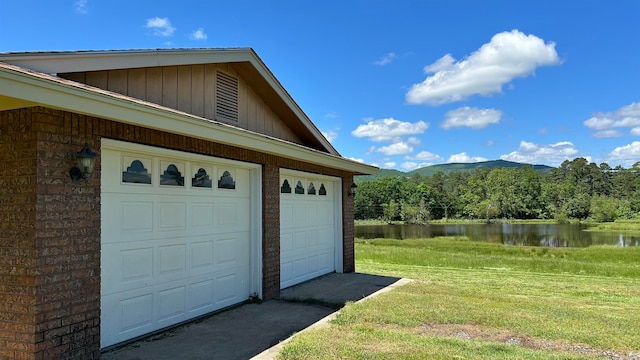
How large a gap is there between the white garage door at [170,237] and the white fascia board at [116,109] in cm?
58

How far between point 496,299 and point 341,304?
313cm

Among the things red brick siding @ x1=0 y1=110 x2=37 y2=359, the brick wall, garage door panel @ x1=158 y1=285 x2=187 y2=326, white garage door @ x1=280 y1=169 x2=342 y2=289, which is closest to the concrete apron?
white garage door @ x1=280 y1=169 x2=342 y2=289

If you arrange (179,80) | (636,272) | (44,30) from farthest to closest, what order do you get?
(636,272), (44,30), (179,80)

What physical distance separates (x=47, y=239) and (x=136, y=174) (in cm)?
156

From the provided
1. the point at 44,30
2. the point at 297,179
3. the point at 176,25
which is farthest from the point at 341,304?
the point at 44,30

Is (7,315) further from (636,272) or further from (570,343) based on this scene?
(636,272)

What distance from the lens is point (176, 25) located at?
10.2 metres

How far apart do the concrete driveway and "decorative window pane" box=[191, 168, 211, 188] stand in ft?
6.59

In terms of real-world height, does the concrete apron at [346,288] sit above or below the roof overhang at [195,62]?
below

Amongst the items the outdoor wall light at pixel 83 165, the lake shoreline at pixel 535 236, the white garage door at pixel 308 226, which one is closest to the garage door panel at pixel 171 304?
the outdoor wall light at pixel 83 165

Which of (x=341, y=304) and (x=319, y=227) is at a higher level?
(x=319, y=227)

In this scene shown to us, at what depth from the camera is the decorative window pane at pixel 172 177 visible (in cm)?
608

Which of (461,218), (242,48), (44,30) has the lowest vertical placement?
(461,218)

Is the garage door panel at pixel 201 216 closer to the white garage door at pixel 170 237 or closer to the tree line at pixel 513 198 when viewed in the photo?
the white garage door at pixel 170 237
